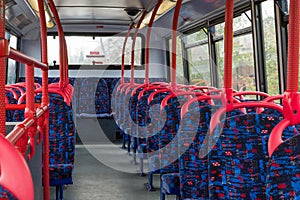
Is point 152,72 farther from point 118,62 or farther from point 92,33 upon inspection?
point 92,33

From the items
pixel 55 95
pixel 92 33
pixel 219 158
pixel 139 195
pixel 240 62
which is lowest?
pixel 139 195

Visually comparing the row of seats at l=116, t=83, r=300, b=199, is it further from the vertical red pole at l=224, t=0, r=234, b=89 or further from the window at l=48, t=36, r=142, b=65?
the window at l=48, t=36, r=142, b=65

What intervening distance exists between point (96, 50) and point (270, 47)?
597cm

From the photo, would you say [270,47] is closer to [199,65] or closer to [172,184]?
[172,184]

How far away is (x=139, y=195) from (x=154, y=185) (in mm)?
438

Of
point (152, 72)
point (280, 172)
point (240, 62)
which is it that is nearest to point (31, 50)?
point (152, 72)

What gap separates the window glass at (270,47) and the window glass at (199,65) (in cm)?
226

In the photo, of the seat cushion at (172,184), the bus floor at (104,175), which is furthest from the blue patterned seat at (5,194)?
the bus floor at (104,175)

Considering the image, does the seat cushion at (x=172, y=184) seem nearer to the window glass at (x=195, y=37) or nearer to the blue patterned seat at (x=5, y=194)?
the blue patterned seat at (x=5, y=194)

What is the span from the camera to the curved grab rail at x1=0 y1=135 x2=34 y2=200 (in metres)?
0.68

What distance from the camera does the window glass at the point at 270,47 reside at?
4.82m

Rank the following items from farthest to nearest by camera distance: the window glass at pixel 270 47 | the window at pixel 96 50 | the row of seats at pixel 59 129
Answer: the window at pixel 96 50
the window glass at pixel 270 47
the row of seats at pixel 59 129

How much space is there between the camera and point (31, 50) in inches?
388

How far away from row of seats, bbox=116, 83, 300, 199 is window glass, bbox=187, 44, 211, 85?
381 cm
